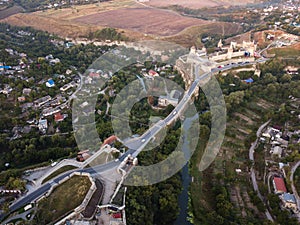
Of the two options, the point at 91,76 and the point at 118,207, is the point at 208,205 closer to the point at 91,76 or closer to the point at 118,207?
the point at 118,207

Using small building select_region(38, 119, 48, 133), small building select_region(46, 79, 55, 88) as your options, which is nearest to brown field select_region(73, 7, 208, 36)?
small building select_region(46, 79, 55, 88)

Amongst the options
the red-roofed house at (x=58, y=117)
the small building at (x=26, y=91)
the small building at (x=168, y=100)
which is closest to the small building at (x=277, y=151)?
the small building at (x=168, y=100)

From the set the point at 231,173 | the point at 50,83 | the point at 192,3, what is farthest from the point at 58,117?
the point at 192,3

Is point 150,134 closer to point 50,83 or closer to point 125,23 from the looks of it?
point 50,83

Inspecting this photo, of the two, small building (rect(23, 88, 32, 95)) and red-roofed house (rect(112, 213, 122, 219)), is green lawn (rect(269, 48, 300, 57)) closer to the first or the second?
small building (rect(23, 88, 32, 95))

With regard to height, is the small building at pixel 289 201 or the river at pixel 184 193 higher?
the small building at pixel 289 201

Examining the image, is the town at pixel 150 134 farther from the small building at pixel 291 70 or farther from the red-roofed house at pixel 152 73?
the red-roofed house at pixel 152 73

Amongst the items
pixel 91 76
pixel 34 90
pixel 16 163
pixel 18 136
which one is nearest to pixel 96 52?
pixel 91 76
